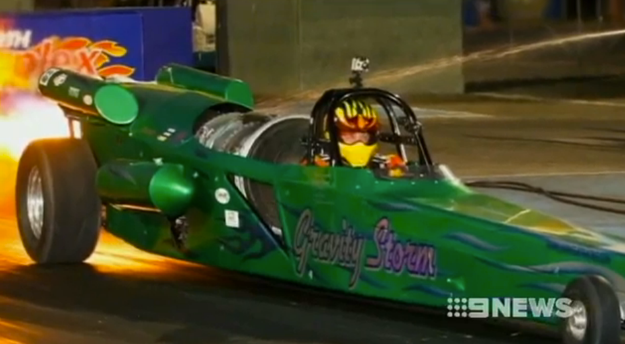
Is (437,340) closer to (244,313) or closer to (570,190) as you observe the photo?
(244,313)

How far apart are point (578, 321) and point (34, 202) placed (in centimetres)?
453

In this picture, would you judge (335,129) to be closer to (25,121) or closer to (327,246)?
(327,246)

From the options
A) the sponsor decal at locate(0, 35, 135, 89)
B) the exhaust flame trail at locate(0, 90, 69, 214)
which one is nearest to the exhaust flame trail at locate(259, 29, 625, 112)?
the sponsor decal at locate(0, 35, 135, 89)

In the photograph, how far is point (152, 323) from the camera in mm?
8602

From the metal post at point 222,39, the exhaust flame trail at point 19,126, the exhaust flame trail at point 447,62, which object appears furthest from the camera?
the metal post at point 222,39

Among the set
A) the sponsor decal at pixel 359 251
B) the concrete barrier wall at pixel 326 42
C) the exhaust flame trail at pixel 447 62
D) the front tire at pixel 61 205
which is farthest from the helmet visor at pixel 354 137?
the concrete barrier wall at pixel 326 42

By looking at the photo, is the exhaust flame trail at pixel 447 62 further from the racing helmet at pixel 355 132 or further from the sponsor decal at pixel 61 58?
the racing helmet at pixel 355 132

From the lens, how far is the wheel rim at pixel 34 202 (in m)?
10.4

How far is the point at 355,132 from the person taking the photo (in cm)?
892

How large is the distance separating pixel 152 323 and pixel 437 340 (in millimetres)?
1538

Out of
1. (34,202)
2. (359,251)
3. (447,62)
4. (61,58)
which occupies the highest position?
(61,58)

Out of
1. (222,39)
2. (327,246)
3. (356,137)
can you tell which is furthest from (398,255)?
(222,39)

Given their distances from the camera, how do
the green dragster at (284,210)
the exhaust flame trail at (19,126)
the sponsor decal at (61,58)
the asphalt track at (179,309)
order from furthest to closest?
the sponsor decal at (61,58) → the exhaust flame trail at (19,126) → the asphalt track at (179,309) → the green dragster at (284,210)

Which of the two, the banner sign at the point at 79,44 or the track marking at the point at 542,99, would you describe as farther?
the track marking at the point at 542,99
